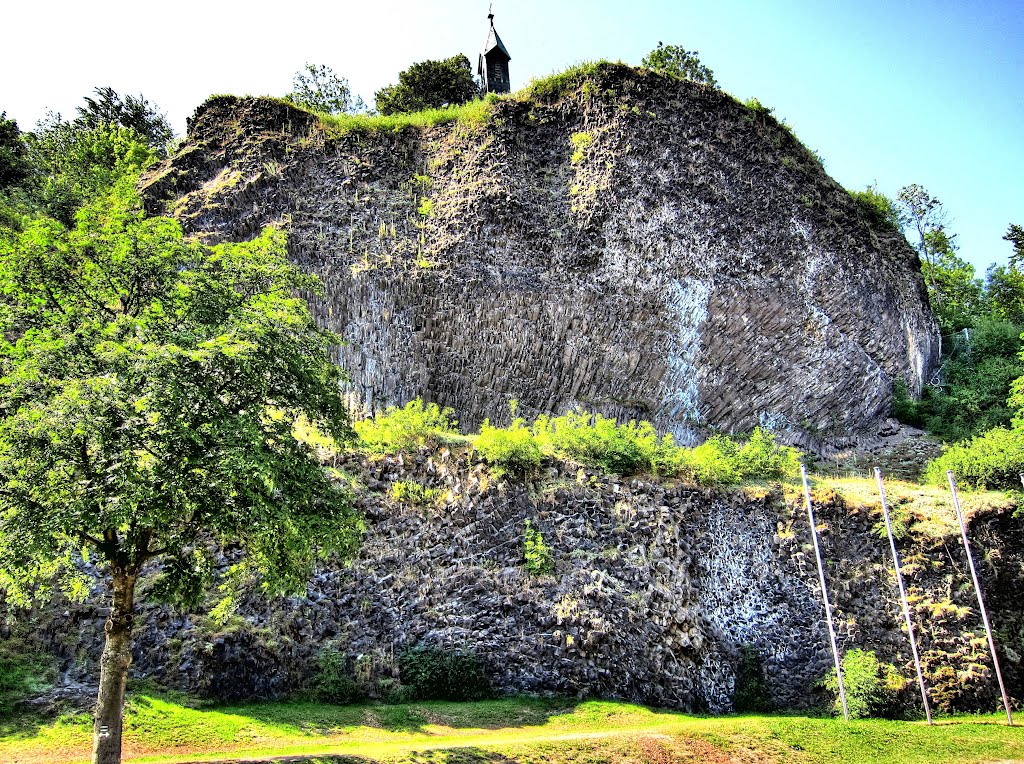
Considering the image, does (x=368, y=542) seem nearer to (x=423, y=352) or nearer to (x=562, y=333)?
(x=423, y=352)

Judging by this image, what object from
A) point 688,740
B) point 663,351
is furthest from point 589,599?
point 663,351

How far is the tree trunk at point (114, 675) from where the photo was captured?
9.72 meters

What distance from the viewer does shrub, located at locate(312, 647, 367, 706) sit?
14133 millimetres

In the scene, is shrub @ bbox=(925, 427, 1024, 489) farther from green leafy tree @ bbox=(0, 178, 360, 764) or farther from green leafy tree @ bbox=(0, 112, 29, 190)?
green leafy tree @ bbox=(0, 112, 29, 190)

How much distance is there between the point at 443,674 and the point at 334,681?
221 centimetres

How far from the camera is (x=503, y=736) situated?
1304cm

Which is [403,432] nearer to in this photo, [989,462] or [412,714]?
[412,714]

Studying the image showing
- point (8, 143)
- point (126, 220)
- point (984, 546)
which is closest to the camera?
point (126, 220)

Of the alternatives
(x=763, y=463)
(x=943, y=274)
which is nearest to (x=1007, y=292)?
(x=943, y=274)

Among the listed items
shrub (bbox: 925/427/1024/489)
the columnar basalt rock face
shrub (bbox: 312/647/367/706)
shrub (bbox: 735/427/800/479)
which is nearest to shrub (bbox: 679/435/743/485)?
shrub (bbox: 735/427/800/479)

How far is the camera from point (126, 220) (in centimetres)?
1221

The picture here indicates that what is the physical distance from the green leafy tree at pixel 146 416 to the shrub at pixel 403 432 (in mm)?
6144

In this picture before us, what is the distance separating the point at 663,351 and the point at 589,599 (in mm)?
10748

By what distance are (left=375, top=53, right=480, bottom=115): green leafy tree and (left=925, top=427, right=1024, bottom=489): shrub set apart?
3042 cm
